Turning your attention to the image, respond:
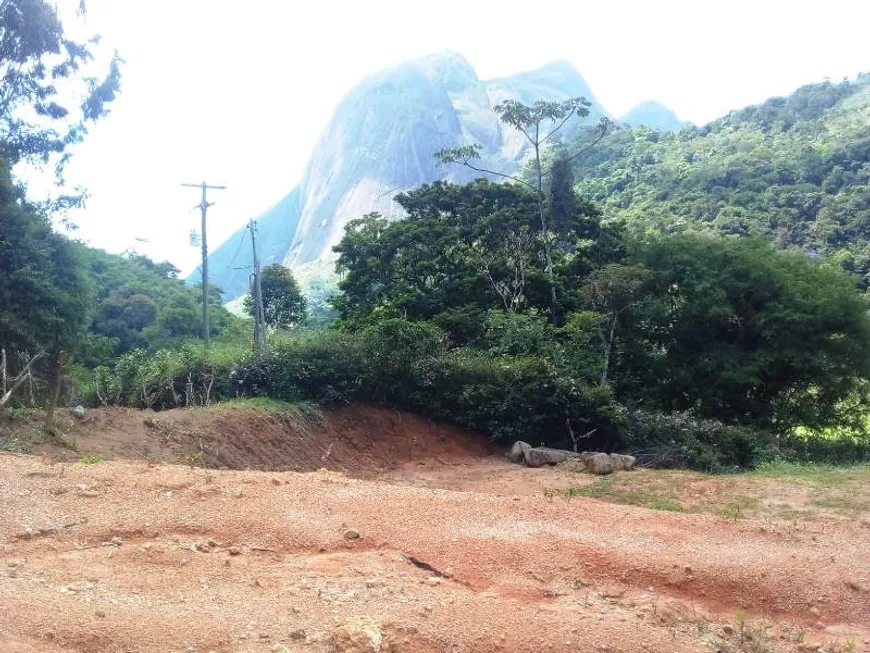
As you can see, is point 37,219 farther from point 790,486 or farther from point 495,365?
point 790,486

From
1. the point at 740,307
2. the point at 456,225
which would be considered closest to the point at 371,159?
the point at 456,225

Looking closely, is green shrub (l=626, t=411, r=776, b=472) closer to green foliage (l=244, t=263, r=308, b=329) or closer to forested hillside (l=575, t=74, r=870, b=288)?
forested hillside (l=575, t=74, r=870, b=288)

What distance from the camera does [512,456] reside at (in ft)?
56.6

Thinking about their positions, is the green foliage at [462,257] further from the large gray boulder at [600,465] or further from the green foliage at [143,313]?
the green foliage at [143,313]

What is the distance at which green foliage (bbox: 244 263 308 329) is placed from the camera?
118 ft

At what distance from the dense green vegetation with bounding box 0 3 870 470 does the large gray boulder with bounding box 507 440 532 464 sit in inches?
34.7

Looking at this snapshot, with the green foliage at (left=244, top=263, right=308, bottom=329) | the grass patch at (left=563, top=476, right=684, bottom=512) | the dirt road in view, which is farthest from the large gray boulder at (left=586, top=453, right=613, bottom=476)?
the green foliage at (left=244, top=263, right=308, bottom=329)

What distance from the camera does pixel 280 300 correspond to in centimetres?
3625

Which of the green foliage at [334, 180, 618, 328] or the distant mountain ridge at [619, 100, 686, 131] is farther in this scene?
the distant mountain ridge at [619, 100, 686, 131]

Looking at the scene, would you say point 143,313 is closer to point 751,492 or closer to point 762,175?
point 751,492

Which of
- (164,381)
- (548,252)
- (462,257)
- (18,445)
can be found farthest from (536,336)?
(18,445)

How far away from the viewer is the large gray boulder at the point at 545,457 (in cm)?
1616

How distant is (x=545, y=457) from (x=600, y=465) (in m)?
1.97

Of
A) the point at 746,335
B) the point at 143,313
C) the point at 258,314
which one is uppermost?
the point at 143,313
